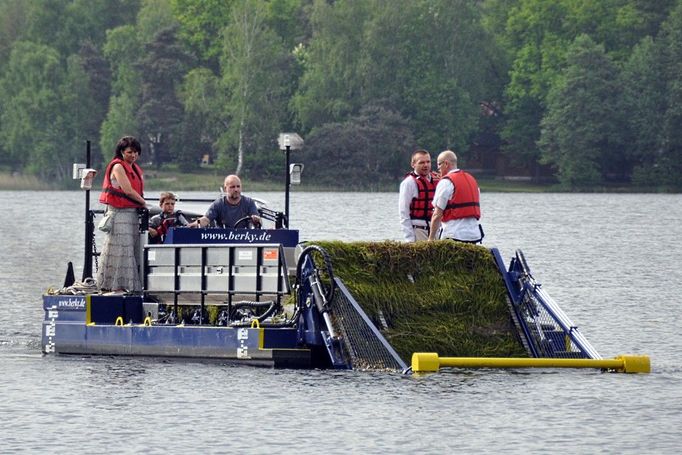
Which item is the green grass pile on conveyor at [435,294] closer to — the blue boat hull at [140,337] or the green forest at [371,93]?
the blue boat hull at [140,337]

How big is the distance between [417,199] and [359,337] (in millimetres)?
2134

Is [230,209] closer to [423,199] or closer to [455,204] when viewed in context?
[423,199]

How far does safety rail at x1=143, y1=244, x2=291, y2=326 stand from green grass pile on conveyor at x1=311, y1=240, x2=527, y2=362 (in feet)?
2.18

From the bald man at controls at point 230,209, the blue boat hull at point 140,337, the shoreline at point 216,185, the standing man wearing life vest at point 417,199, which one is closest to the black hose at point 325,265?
the blue boat hull at point 140,337

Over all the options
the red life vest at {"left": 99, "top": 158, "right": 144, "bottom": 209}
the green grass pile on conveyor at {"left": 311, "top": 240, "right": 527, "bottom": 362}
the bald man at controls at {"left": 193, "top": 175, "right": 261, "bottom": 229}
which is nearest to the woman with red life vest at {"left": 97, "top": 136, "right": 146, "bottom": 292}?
the red life vest at {"left": 99, "top": 158, "right": 144, "bottom": 209}

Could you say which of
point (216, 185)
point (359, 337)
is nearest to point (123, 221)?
point (359, 337)

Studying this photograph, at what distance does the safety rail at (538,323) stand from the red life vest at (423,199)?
3.94ft

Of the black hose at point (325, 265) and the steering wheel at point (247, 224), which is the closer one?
the black hose at point (325, 265)

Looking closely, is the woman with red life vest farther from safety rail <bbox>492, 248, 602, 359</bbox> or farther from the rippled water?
safety rail <bbox>492, 248, 602, 359</bbox>

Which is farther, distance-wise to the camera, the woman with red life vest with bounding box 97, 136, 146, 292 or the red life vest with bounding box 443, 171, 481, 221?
the woman with red life vest with bounding box 97, 136, 146, 292

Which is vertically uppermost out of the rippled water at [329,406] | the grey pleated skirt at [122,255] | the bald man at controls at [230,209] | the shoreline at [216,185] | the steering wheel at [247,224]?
the bald man at controls at [230,209]

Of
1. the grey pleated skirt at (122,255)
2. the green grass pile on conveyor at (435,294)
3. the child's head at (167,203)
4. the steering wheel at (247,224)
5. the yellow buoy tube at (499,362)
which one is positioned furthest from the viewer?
the child's head at (167,203)

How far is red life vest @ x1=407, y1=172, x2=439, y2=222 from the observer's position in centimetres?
1962

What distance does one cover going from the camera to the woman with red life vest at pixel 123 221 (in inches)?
767
